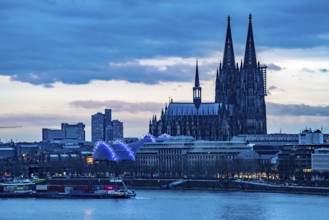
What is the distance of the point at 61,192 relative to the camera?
5027 inches

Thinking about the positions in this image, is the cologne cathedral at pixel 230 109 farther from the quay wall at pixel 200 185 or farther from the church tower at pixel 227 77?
the quay wall at pixel 200 185

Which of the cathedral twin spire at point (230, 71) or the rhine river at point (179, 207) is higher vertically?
the cathedral twin spire at point (230, 71)

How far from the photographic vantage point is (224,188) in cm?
13450

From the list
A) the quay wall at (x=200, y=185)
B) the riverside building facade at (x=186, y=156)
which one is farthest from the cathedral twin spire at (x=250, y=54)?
the quay wall at (x=200, y=185)

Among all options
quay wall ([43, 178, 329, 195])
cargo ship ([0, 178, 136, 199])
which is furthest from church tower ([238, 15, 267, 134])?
cargo ship ([0, 178, 136, 199])

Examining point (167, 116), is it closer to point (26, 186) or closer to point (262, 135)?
point (262, 135)

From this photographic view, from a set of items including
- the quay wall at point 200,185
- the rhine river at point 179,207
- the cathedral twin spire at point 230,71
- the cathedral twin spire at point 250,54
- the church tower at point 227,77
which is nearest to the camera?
the rhine river at point 179,207

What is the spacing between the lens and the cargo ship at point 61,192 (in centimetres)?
12338

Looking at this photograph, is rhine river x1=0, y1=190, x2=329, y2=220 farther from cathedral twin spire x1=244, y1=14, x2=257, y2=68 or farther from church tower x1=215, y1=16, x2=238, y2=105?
church tower x1=215, y1=16, x2=238, y2=105

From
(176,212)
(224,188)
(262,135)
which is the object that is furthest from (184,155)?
(176,212)

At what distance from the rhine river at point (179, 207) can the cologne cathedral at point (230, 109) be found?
196ft

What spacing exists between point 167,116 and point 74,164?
54.1 ft

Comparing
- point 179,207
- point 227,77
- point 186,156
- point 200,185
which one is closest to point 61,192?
point 200,185

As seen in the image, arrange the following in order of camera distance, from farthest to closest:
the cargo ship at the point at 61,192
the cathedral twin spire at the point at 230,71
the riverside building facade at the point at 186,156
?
the cathedral twin spire at the point at 230,71 → the riverside building facade at the point at 186,156 → the cargo ship at the point at 61,192
